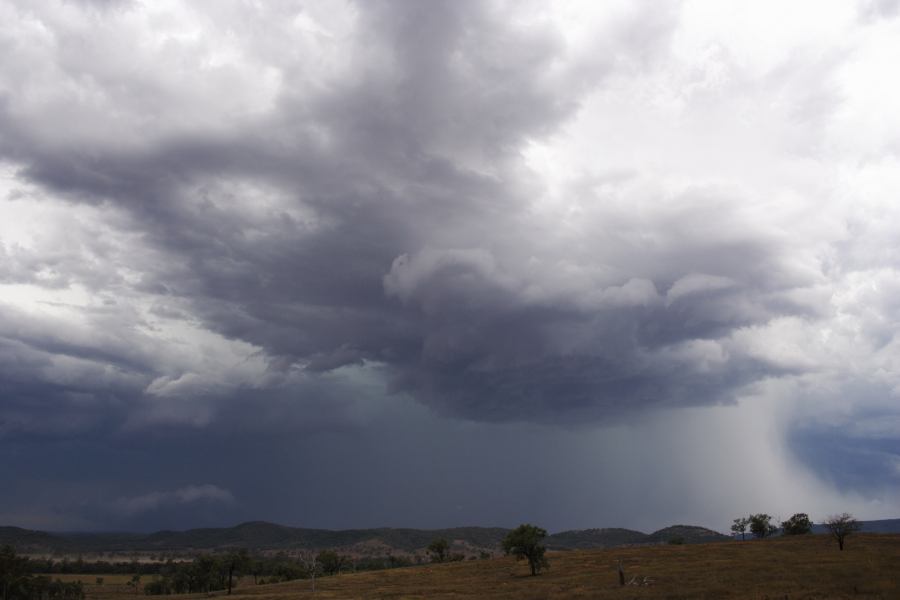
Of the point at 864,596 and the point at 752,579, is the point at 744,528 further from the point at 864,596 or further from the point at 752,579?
the point at 864,596

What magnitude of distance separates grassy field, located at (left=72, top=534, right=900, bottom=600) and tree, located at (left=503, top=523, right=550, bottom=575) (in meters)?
2.85

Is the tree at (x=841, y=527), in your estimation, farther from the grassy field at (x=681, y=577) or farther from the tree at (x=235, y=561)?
the tree at (x=235, y=561)

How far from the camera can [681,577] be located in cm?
8531

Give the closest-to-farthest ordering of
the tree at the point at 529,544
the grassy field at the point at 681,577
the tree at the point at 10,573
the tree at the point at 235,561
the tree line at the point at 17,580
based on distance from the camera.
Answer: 1. the grassy field at the point at 681,577
2. the tree at the point at 529,544
3. the tree at the point at 235,561
4. the tree at the point at 10,573
5. the tree line at the point at 17,580

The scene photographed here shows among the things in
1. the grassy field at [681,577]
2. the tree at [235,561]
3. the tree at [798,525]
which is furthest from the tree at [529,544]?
the tree at [798,525]

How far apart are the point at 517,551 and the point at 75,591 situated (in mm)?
107505

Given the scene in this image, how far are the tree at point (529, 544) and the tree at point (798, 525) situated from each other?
98551 mm

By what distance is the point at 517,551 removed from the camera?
375ft

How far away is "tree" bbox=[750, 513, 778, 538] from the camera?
616ft

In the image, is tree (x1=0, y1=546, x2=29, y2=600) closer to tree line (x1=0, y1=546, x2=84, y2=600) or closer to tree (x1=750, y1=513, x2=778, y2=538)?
tree line (x1=0, y1=546, x2=84, y2=600)

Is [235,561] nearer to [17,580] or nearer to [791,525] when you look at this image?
[17,580]

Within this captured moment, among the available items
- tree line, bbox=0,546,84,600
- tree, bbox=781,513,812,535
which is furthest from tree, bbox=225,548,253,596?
tree, bbox=781,513,812,535

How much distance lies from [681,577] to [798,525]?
113 metres

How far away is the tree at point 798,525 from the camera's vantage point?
174m
